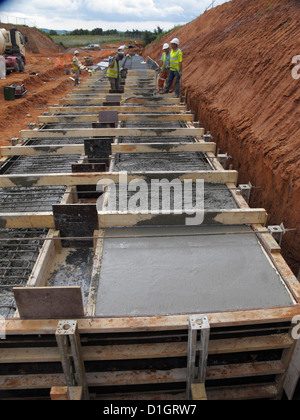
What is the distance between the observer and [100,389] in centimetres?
291

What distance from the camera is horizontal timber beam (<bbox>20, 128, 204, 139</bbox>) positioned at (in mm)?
6574

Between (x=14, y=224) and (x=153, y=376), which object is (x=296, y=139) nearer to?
(x=153, y=376)

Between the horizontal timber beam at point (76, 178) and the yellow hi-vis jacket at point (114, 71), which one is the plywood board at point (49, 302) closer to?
the horizontal timber beam at point (76, 178)

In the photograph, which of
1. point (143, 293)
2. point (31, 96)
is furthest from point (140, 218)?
point (31, 96)

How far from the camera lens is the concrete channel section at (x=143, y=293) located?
258cm

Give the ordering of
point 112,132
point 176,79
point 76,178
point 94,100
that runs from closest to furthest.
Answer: point 76,178 → point 112,132 → point 94,100 → point 176,79

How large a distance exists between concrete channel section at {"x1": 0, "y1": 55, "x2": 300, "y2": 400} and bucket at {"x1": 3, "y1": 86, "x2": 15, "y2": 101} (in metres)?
14.1

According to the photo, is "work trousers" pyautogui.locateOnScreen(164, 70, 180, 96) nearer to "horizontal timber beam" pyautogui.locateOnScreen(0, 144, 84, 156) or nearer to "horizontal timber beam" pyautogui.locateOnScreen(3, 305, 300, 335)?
"horizontal timber beam" pyautogui.locateOnScreen(0, 144, 84, 156)

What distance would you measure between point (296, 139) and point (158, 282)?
3278 millimetres

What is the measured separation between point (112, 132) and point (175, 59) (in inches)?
177

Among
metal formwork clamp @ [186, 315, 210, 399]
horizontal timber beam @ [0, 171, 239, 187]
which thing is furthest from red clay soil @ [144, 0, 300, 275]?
metal formwork clamp @ [186, 315, 210, 399]

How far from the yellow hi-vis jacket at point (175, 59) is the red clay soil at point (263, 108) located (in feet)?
3.25

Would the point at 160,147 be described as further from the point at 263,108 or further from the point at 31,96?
the point at 31,96

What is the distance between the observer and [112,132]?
657 cm
